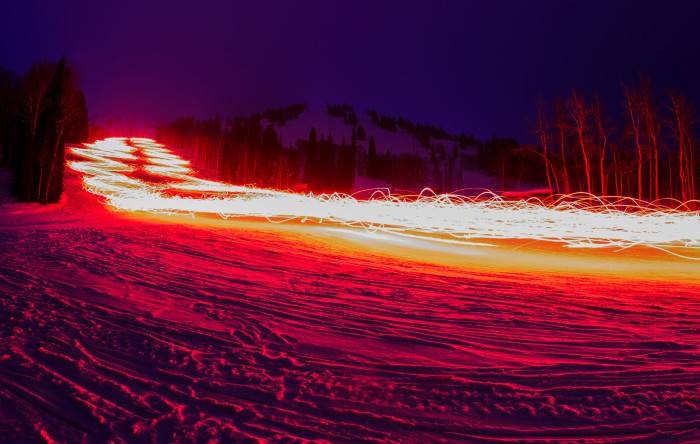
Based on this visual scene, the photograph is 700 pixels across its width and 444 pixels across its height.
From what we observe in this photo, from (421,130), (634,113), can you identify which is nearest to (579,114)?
(634,113)

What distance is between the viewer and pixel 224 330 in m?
4.22

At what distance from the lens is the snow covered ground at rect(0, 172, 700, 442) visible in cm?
266

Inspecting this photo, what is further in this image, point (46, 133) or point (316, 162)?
point (316, 162)

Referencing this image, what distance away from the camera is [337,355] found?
12.2 ft

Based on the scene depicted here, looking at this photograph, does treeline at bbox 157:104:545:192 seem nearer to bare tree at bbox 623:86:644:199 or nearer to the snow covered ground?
bare tree at bbox 623:86:644:199

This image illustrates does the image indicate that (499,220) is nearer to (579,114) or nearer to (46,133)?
(46,133)

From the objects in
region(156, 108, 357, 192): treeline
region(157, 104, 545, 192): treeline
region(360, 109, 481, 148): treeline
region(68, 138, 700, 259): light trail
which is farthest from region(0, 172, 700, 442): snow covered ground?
region(360, 109, 481, 148): treeline

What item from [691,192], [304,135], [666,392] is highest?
[304,135]

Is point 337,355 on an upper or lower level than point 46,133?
lower

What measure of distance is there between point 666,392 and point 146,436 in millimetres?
3602

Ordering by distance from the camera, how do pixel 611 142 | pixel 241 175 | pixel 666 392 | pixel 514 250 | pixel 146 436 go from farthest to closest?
pixel 241 175
pixel 611 142
pixel 514 250
pixel 666 392
pixel 146 436

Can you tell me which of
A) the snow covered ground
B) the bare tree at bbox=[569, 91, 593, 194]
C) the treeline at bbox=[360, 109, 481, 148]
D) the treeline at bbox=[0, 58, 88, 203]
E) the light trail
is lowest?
the snow covered ground

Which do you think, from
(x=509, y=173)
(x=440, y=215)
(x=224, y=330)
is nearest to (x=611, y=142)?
(x=440, y=215)

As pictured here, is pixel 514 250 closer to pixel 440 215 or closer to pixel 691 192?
pixel 440 215
